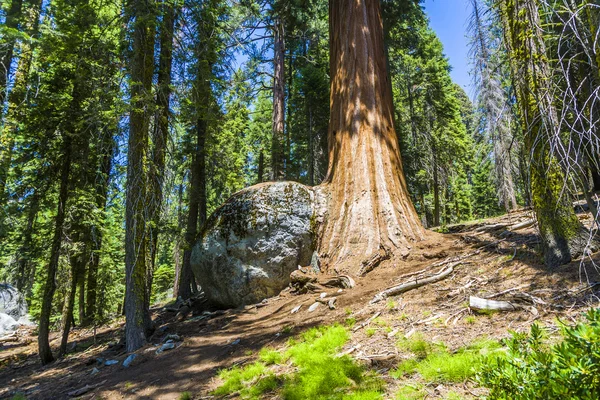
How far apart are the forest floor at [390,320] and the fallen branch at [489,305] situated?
0.20 feet

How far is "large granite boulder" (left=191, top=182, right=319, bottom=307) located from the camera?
6.68 meters

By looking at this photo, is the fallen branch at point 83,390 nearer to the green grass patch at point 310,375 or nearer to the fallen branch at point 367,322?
the green grass patch at point 310,375

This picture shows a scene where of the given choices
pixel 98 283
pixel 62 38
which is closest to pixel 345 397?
→ pixel 62 38

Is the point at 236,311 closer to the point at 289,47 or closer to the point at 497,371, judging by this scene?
the point at 497,371

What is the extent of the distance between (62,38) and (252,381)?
28.5 feet

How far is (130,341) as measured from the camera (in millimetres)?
5816

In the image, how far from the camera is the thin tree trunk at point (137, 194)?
5824 mm

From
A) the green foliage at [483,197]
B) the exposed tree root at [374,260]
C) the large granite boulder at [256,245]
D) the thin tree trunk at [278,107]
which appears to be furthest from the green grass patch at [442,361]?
the green foliage at [483,197]

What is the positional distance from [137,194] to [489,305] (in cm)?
558

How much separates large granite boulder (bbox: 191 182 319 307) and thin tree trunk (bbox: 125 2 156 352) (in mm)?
1372

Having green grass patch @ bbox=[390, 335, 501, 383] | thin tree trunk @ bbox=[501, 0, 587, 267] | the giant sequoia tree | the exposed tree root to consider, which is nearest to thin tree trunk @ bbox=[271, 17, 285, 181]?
the giant sequoia tree

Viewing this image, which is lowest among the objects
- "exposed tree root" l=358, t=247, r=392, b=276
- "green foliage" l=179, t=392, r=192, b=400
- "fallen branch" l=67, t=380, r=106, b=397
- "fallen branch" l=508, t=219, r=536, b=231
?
"fallen branch" l=67, t=380, r=106, b=397

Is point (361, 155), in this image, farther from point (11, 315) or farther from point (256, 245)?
point (11, 315)

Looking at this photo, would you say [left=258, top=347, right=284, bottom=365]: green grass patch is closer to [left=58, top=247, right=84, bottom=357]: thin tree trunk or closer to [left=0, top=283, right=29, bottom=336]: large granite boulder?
[left=58, top=247, right=84, bottom=357]: thin tree trunk
